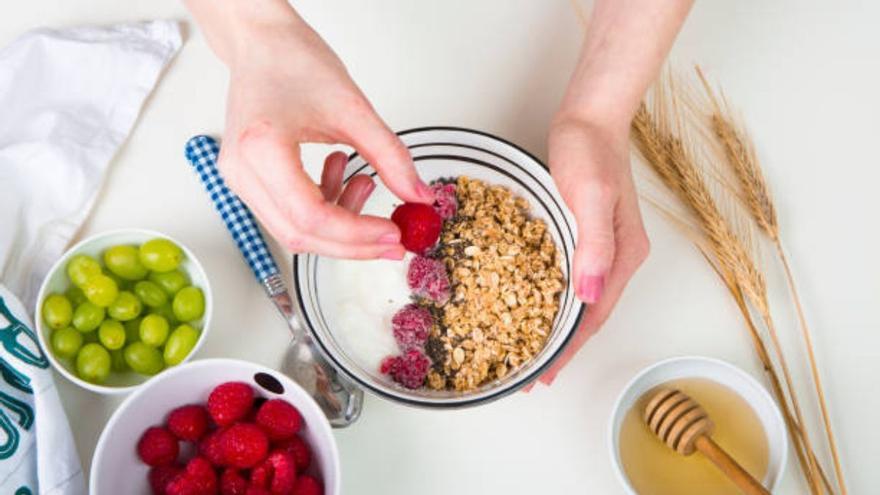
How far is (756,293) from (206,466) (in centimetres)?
59

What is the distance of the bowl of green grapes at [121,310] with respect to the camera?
920 mm

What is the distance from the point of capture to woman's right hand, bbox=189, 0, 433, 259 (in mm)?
693

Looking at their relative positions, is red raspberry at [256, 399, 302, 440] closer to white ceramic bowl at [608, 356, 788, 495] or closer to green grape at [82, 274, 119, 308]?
green grape at [82, 274, 119, 308]

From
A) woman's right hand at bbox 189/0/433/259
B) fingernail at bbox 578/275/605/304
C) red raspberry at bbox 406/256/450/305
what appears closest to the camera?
woman's right hand at bbox 189/0/433/259

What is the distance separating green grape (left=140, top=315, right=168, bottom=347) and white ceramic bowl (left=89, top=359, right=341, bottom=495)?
0.22 ft

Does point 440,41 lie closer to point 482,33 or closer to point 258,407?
point 482,33

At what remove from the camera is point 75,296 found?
3.12 feet

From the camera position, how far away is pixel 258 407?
36.0 inches

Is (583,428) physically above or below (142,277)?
below

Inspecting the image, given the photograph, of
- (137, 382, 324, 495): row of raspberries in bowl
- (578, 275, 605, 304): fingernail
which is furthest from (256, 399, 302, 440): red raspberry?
(578, 275, 605, 304): fingernail

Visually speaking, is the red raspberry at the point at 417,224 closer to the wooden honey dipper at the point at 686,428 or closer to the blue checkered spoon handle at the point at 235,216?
the blue checkered spoon handle at the point at 235,216

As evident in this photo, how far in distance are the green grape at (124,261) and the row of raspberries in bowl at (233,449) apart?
16 cm

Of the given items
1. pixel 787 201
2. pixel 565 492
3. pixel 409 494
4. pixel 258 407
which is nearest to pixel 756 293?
pixel 787 201

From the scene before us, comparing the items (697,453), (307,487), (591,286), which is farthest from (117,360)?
(697,453)
